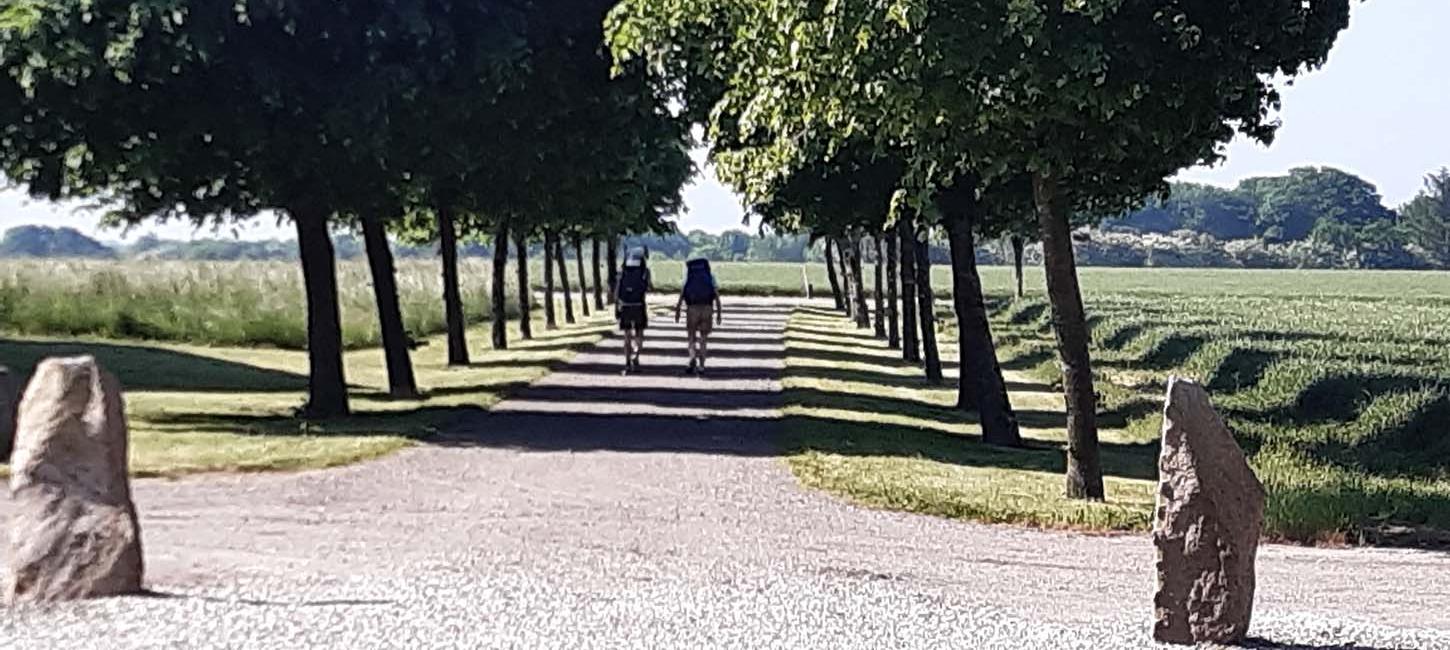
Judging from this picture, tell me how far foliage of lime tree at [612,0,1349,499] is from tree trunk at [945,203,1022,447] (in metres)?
5.43

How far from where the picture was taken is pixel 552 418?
22.4m

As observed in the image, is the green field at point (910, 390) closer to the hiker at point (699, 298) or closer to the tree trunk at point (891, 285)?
the tree trunk at point (891, 285)

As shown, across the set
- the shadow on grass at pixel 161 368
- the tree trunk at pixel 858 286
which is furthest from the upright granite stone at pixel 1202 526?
the tree trunk at pixel 858 286

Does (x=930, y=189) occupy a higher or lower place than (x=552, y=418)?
higher

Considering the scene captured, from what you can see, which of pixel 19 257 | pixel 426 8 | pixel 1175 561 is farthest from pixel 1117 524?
pixel 19 257

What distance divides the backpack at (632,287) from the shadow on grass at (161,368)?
5004 millimetres

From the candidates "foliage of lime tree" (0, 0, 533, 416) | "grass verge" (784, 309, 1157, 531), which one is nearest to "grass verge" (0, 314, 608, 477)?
"foliage of lime tree" (0, 0, 533, 416)

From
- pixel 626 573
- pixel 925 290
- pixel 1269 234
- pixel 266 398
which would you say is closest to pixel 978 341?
pixel 925 290

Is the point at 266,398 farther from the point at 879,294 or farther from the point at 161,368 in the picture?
the point at 879,294

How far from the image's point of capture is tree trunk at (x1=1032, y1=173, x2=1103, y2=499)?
1633 centimetres

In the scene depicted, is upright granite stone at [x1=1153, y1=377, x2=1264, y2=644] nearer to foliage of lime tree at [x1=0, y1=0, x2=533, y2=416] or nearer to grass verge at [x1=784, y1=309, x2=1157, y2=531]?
grass verge at [x1=784, y1=309, x2=1157, y2=531]

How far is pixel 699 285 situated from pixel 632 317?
178 centimetres

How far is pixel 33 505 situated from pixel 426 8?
11.0 meters

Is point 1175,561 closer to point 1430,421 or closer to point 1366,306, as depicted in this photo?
point 1430,421
